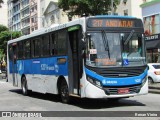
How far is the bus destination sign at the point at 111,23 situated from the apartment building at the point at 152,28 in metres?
25.7

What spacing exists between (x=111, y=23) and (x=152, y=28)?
95.2 ft

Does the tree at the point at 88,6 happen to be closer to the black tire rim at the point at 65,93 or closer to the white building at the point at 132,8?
the white building at the point at 132,8

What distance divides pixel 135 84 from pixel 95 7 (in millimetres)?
27910

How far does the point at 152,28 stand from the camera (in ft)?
136

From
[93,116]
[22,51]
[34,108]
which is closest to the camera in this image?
[93,116]

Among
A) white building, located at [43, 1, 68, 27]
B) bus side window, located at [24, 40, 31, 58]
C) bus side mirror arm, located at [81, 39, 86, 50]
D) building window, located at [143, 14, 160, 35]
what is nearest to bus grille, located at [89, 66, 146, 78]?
bus side mirror arm, located at [81, 39, 86, 50]

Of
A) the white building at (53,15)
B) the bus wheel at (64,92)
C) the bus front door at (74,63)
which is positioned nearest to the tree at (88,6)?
the bus wheel at (64,92)

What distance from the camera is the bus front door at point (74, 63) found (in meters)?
13.7

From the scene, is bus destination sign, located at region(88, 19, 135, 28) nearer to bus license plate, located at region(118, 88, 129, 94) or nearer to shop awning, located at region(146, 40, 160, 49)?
bus license plate, located at region(118, 88, 129, 94)

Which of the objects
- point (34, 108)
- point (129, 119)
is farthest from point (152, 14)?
point (129, 119)

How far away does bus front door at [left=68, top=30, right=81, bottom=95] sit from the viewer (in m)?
13.7

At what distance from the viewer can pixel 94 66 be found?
504 inches

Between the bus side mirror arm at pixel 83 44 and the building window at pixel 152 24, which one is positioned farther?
the building window at pixel 152 24

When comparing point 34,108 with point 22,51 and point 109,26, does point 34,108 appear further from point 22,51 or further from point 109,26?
point 22,51
